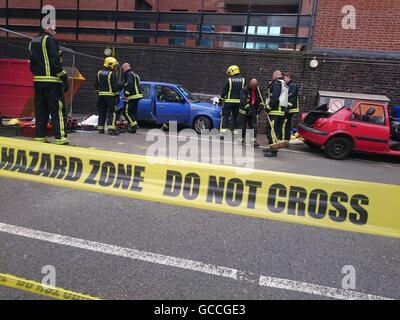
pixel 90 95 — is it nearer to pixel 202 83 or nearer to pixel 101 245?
pixel 202 83

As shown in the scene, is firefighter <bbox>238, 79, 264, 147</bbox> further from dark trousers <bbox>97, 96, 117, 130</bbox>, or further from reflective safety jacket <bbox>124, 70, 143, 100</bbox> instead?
dark trousers <bbox>97, 96, 117, 130</bbox>

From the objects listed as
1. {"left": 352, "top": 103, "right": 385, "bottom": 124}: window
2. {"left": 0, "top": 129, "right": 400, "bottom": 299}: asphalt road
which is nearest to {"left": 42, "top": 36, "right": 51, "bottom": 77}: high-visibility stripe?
{"left": 0, "top": 129, "right": 400, "bottom": 299}: asphalt road

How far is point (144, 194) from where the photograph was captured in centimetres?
273

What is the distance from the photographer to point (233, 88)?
9008 millimetres

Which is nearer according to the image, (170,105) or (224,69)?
(170,105)

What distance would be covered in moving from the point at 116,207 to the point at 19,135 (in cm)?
472

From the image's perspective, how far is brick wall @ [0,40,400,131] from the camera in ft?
37.4

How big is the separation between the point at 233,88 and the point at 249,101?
576 mm

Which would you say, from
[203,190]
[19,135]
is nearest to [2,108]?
[19,135]

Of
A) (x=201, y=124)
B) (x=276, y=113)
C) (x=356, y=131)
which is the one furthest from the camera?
(x=201, y=124)

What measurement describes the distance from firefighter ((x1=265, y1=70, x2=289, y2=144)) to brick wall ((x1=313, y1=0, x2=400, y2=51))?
5068mm

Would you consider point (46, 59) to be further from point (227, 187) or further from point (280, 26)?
point (280, 26)

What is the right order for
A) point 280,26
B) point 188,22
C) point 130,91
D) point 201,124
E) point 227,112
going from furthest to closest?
1. point 188,22
2. point 280,26
3. point 201,124
4. point 130,91
5. point 227,112

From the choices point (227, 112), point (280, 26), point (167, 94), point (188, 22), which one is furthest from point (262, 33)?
point (227, 112)
